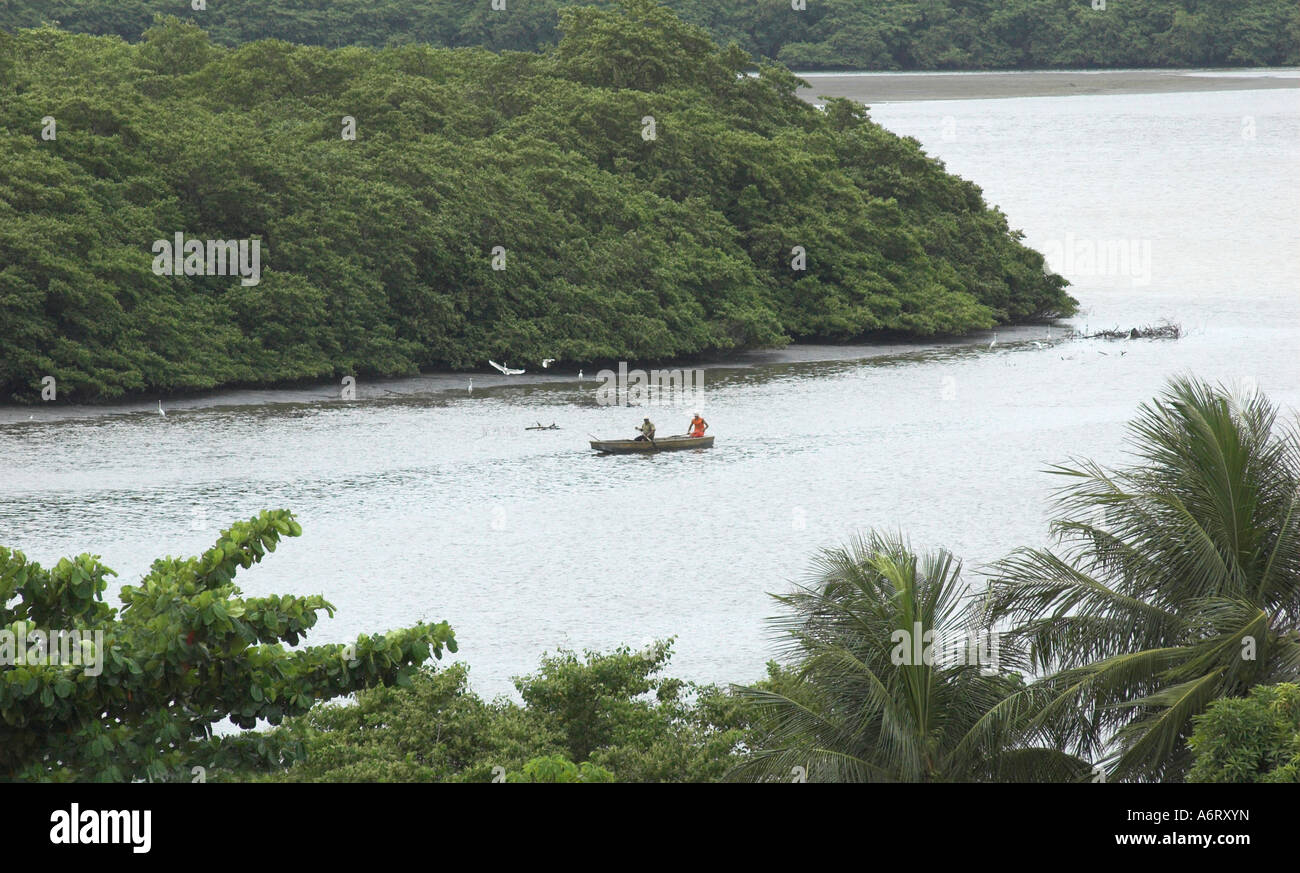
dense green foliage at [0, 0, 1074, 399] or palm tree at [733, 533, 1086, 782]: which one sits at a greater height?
dense green foliage at [0, 0, 1074, 399]

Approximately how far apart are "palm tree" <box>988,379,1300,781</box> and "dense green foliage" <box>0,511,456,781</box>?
17.9 ft

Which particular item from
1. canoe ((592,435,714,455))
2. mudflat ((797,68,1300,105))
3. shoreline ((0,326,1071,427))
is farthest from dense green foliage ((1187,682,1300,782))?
mudflat ((797,68,1300,105))

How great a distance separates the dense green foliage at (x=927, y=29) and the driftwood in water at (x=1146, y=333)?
158ft

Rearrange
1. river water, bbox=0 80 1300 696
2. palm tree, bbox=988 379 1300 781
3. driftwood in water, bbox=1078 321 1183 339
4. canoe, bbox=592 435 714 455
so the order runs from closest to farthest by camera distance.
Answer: palm tree, bbox=988 379 1300 781
river water, bbox=0 80 1300 696
canoe, bbox=592 435 714 455
driftwood in water, bbox=1078 321 1183 339

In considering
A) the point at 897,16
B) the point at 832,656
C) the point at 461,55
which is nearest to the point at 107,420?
the point at 461,55

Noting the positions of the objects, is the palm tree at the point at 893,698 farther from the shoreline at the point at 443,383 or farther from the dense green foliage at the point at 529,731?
the shoreline at the point at 443,383

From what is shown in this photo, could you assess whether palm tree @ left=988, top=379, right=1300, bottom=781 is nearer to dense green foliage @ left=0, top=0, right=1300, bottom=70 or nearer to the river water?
the river water

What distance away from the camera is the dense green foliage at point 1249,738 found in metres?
11.0

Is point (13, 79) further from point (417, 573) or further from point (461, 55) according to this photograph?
point (417, 573)

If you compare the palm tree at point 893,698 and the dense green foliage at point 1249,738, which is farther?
the palm tree at point 893,698

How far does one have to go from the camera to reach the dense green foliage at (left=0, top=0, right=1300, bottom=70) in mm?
103188

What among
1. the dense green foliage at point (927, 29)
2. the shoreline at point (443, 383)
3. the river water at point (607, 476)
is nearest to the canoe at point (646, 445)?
the river water at point (607, 476)

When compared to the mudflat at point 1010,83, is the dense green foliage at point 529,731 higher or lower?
lower

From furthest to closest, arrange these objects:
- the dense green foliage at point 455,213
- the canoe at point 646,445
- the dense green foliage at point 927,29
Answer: the dense green foliage at point 927,29 < the dense green foliage at point 455,213 < the canoe at point 646,445
